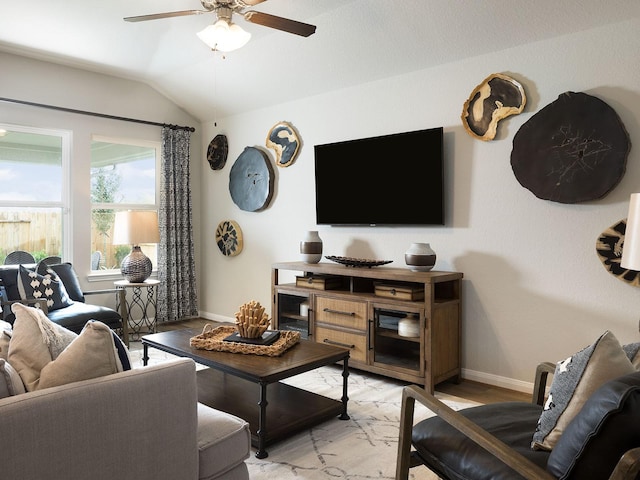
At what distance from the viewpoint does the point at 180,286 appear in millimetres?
5688

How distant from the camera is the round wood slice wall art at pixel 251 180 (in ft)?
16.9

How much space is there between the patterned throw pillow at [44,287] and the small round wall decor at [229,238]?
1.87 m

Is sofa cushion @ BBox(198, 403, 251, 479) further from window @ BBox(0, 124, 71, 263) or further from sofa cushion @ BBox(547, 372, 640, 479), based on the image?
window @ BBox(0, 124, 71, 263)

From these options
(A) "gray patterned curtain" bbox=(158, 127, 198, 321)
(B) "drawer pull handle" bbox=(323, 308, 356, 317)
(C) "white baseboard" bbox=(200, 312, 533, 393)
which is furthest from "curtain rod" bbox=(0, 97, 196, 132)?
(C) "white baseboard" bbox=(200, 312, 533, 393)

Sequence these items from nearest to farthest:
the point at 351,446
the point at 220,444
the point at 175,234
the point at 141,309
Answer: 1. the point at 220,444
2. the point at 351,446
3. the point at 141,309
4. the point at 175,234

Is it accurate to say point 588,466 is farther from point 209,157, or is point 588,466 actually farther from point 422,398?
point 209,157

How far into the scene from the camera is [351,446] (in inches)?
101

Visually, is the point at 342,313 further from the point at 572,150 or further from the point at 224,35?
the point at 224,35

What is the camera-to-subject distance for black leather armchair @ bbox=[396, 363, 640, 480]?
1.14 meters

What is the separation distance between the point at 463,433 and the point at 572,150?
229 centimetres

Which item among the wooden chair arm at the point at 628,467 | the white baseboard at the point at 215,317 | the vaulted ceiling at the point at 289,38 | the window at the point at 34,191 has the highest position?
the vaulted ceiling at the point at 289,38

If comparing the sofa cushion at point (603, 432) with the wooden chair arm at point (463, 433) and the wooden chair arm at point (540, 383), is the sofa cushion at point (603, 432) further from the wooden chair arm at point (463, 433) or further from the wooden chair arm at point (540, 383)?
the wooden chair arm at point (540, 383)

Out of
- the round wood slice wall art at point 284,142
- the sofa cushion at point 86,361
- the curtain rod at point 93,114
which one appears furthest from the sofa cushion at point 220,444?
the curtain rod at point 93,114

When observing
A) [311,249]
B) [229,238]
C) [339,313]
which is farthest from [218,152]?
[339,313]
